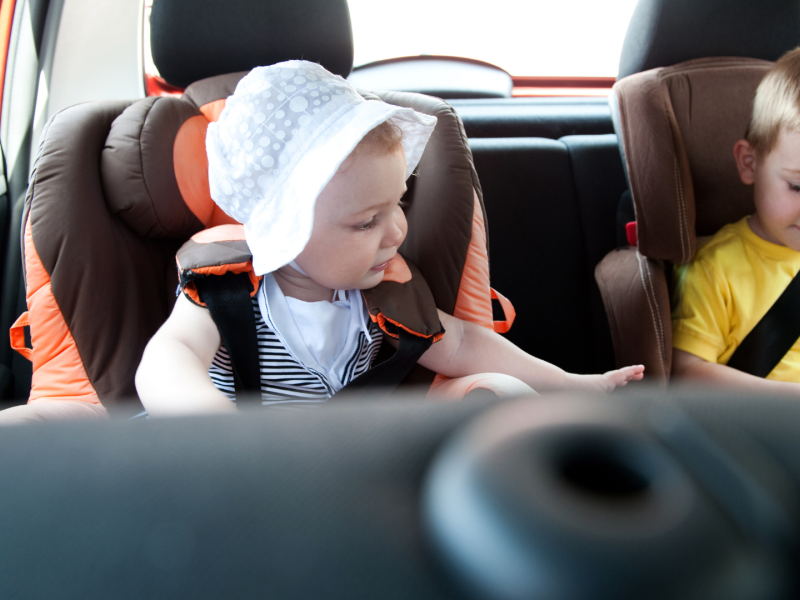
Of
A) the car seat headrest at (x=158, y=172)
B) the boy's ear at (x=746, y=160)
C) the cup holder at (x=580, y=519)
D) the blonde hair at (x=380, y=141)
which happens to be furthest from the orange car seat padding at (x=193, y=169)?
the boy's ear at (x=746, y=160)

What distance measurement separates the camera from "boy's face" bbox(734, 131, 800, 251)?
1.17 metres

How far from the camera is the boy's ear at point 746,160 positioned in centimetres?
126

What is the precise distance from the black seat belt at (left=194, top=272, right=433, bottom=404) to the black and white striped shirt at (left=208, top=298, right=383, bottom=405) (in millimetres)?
31

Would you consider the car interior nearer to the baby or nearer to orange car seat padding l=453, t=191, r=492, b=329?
orange car seat padding l=453, t=191, r=492, b=329

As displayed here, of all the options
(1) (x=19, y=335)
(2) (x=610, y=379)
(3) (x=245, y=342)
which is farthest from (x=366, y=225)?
(1) (x=19, y=335)

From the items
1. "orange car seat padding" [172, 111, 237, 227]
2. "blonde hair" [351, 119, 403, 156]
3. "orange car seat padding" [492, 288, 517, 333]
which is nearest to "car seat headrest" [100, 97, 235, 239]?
"orange car seat padding" [172, 111, 237, 227]

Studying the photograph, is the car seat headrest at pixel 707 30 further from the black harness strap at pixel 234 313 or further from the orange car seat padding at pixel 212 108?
the black harness strap at pixel 234 313

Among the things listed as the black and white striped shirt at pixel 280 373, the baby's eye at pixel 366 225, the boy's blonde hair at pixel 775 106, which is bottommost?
the black and white striped shirt at pixel 280 373

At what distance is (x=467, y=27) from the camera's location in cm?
188

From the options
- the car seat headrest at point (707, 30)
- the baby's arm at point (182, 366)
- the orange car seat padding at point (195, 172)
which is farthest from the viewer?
the car seat headrest at point (707, 30)

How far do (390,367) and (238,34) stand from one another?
0.71 metres

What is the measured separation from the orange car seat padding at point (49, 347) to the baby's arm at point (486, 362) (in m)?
0.56

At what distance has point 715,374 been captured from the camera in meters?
1.21

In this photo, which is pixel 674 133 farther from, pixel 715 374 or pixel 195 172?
pixel 195 172
